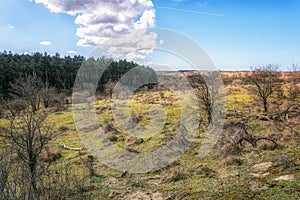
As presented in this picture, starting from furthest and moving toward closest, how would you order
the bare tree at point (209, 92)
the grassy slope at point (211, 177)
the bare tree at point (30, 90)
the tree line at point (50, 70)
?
the tree line at point (50, 70)
the bare tree at point (30, 90)
the bare tree at point (209, 92)
the grassy slope at point (211, 177)

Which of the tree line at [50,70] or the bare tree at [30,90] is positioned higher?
the tree line at [50,70]

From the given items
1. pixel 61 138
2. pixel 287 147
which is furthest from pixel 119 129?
pixel 287 147

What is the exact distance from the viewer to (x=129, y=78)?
6347cm

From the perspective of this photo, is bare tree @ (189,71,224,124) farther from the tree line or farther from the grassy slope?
the tree line

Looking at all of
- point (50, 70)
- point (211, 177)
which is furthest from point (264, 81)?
point (50, 70)

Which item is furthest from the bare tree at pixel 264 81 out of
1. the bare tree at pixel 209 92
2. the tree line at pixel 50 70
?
the tree line at pixel 50 70

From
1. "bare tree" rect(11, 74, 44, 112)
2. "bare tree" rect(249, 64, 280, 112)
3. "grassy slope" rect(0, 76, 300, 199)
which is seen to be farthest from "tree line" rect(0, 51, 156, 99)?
"grassy slope" rect(0, 76, 300, 199)

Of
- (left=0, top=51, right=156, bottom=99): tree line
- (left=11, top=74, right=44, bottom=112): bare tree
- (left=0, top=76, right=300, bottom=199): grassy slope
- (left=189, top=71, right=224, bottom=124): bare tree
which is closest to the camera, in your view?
(left=0, top=76, right=300, bottom=199): grassy slope

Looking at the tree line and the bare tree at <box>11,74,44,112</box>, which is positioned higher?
the tree line

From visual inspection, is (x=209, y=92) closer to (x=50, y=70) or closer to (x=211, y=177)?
(x=211, y=177)

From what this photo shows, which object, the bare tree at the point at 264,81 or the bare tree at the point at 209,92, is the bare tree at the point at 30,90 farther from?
the bare tree at the point at 264,81

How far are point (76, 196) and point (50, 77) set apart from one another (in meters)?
74.5

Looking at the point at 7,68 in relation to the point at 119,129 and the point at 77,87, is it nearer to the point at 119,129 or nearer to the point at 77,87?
the point at 77,87

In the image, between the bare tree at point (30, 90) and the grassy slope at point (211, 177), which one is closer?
the grassy slope at point (211, 177)
